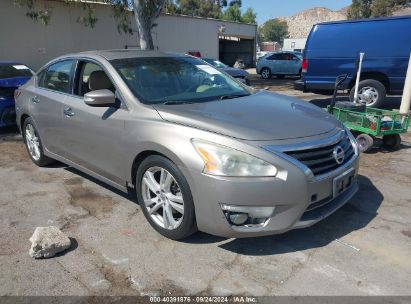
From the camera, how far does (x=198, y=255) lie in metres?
3.24

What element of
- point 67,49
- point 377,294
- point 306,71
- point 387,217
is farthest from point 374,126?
point 67,49

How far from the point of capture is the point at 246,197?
2930 mm

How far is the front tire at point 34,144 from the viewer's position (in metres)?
5.38

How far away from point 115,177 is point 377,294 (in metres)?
2.48

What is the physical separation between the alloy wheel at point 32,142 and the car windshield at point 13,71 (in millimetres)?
3180

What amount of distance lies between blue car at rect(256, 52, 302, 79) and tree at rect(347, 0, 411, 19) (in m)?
27.5

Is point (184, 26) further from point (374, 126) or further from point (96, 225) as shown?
point (96, 225)

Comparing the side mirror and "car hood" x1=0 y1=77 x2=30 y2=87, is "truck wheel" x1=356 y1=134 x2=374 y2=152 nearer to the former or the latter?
the side mirror

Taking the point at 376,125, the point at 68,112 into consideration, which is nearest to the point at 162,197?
the point at 68,112

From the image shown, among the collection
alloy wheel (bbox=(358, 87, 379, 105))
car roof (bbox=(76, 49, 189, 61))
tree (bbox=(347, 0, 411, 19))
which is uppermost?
tree (bbox=(347, 0, 411, 19))

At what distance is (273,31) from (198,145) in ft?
528

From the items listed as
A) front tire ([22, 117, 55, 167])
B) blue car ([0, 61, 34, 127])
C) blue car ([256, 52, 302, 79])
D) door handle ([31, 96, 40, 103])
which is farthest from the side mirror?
blue car ([256, 52, 302, 79])

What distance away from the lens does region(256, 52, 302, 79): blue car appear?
22000 mm

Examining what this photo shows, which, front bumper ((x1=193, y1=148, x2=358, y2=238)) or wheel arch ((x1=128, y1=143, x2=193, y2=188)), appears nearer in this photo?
front bumper ((x1=193, y1=148, x2=358, y2=238))
